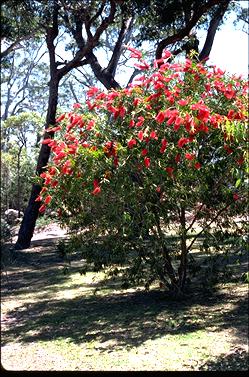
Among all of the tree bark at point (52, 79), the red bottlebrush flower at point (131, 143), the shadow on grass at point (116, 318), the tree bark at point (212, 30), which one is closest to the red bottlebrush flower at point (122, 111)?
the red bottlebrush flower at point (131, 143)

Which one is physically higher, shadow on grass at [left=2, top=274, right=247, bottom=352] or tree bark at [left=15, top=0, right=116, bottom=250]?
tree bark at [left=15, top=0, right=116, bottom=250]

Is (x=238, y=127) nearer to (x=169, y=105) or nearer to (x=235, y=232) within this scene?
(x=169, y=105)

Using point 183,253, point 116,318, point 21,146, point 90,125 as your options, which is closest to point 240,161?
point 90,125

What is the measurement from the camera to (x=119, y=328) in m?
4.84

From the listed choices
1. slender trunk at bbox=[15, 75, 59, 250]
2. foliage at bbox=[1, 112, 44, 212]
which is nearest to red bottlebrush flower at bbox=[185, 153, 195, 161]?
slender trunk at bbox=[15, 75, 59, 250]

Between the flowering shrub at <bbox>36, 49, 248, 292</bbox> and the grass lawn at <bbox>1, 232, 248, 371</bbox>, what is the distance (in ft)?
2.28

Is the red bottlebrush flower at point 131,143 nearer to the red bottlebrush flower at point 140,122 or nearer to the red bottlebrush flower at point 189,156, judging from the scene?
the red bottlebrush flower at point 140,122

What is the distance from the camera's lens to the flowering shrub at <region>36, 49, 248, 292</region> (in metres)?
4.39

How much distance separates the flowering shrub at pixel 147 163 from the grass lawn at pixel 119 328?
2.28 feet

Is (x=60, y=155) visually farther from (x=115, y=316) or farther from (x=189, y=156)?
(x=115, y=316)

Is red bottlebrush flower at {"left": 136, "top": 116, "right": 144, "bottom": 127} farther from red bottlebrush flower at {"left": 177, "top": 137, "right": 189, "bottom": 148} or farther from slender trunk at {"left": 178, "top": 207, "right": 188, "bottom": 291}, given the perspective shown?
slender trunk at {"left": 178, "top": 207, "right": 188, "bottom": 291}

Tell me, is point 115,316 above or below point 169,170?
below

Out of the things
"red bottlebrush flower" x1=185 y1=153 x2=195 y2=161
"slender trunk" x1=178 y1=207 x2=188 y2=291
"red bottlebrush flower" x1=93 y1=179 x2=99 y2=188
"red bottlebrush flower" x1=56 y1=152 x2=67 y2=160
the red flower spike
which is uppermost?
"red bottlebrush flower" x1=56 y1=152 x2=67 y2=160

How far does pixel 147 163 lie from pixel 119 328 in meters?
1.55
